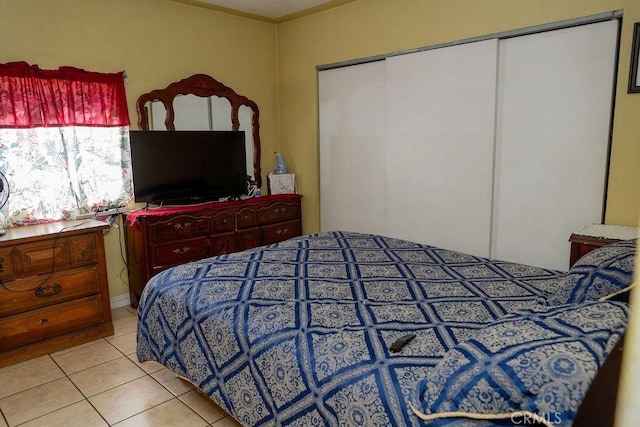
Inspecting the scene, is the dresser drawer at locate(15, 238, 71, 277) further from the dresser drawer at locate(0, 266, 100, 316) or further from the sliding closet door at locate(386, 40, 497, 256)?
the sliding closet door at locate(386, 40, 497, 256)

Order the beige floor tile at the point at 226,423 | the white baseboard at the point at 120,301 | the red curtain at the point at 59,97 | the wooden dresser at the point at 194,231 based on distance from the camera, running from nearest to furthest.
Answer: the beige floor tile at the point at 226,423
the red curtain at the point at 59,97
the wooden dresser at the point at 194,231
the white baseboard at the point at 120,301

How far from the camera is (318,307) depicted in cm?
186

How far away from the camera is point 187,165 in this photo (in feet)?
12.7

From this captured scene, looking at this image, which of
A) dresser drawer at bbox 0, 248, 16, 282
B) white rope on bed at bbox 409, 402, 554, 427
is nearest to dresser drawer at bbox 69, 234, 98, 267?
dresser drawer at bbox 0, 248, 16, 282

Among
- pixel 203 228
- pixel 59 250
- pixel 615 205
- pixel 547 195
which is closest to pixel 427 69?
pixel 547 195

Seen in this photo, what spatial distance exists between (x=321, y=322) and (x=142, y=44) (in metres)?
3.15

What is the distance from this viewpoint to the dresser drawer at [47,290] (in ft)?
8.96

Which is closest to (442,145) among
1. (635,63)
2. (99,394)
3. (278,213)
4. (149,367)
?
(635,63)

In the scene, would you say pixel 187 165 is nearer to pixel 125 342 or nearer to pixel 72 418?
pixel 125 342

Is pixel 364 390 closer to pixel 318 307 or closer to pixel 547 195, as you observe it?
pixel 318 307

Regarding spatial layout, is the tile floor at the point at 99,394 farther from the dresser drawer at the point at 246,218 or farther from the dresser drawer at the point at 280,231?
the dresser drawer at the point at 280,231

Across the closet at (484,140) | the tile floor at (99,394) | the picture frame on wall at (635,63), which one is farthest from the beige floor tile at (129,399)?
the picture frame on wall at (635,63)

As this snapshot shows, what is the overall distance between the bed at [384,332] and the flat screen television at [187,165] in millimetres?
1457

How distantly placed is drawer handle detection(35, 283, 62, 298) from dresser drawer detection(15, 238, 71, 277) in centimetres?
11
